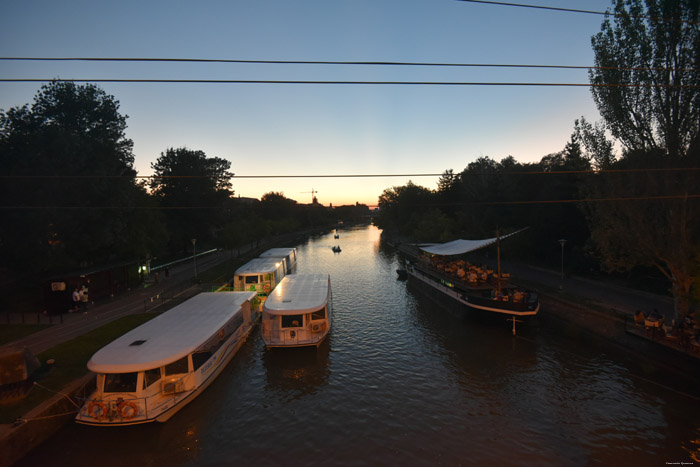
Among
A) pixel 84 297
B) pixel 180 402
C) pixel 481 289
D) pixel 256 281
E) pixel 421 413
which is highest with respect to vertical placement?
pixel 256 281

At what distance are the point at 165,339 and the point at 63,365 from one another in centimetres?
592

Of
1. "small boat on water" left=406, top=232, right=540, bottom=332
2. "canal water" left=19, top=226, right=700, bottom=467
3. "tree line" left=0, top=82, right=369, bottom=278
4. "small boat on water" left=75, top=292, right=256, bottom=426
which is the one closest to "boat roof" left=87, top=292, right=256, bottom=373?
"small boat on water" left=75, top=292, right=256, bottom=426

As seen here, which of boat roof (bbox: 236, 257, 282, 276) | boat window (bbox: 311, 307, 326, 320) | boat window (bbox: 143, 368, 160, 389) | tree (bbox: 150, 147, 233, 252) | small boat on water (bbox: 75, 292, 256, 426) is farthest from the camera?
tree (bbox: 150, 147, 233, 252)

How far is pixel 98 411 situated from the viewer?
13.2 m

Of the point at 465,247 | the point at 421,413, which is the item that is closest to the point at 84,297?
the point at 421,413

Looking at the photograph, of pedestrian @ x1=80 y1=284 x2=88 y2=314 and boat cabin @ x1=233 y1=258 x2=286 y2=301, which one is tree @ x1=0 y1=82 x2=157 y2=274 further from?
boat cabin @ x1=233 y1=258 x2=286 y2=301

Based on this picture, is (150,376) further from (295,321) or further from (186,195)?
(186,195)

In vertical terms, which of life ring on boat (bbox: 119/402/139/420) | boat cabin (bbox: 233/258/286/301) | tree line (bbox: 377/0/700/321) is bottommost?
life ring on boat (bbox: 119/402/139/420)

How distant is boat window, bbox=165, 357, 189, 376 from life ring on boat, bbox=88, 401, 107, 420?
7.69ft

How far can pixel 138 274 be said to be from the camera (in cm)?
3781

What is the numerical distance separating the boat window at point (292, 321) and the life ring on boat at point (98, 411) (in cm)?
970

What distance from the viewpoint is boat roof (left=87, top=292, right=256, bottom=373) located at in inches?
543

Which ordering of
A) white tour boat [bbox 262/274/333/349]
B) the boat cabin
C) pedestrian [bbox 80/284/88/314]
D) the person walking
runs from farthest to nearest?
the boat cabin < pedestrian [bbox 80/284/88/314] < the person walking < white tour boat [bbox 262/274/333/349]

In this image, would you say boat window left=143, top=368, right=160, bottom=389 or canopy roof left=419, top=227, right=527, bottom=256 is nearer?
boat window left=143, top=368, right=160, bottom=389
